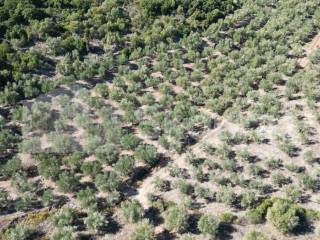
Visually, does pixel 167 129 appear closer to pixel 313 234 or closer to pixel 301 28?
pixel 313 234

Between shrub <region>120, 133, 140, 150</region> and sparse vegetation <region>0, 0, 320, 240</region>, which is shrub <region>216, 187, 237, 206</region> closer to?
sparse vegetation <region>0, 0, 320, 240</region>

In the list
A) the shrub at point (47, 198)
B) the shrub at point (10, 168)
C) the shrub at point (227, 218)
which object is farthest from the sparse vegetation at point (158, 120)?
the shrub at point (10, 168)

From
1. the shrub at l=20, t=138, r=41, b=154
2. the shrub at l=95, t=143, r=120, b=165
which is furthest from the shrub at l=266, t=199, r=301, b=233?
the shrub at l=20, t=138, r=41, b=154

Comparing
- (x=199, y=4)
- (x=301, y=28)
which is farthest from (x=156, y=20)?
(x=301, y=28)

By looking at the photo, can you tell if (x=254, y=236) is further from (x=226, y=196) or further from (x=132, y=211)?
(x=132, y=211)

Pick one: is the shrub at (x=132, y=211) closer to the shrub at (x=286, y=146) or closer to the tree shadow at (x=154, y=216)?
the tree shadow at (x=154, y=216)

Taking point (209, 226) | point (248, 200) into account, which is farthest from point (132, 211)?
point (248, 200)

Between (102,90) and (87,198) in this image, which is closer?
(87,198)
